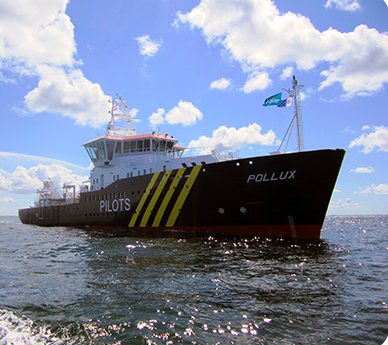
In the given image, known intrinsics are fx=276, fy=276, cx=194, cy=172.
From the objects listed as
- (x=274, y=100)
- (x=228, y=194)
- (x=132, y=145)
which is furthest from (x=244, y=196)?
(x=132, y=145)

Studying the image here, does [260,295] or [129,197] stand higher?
[129,197]

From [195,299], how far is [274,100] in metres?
10.6

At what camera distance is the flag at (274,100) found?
12906 millimetres

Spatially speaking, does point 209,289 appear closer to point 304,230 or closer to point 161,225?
point 304,230

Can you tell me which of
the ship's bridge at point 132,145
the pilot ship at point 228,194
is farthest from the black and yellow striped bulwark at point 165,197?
the ship's bridge at point 132,145

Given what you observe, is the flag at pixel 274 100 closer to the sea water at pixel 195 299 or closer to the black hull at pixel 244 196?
the black hull at pixel 244 196

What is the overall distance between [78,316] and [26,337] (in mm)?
723

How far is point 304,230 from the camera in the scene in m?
11.6

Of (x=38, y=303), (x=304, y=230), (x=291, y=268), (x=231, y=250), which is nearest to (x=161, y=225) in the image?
(x=231, y=250)

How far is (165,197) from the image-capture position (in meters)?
14.0

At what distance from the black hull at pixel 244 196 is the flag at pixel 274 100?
2.93m

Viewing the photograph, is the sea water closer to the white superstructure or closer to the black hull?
the black hull

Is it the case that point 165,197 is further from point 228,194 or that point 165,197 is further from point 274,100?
point 274,100

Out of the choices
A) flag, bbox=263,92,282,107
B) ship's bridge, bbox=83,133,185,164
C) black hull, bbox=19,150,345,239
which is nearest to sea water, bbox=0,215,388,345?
black hull, bbox=19,150,345,239
